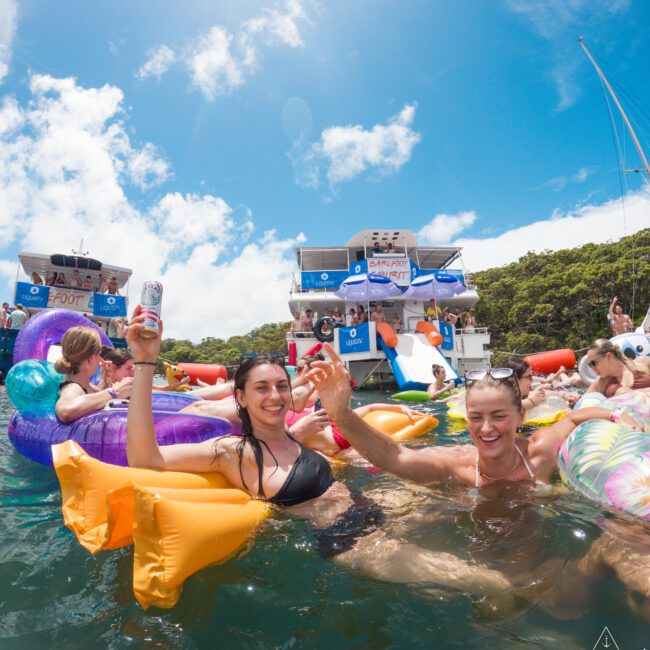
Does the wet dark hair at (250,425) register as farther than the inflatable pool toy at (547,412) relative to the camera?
No

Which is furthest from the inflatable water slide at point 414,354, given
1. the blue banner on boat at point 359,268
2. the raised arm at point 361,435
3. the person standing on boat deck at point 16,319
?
the person standing on boat deck at point 16,319

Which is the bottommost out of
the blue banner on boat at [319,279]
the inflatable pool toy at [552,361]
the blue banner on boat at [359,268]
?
the inflatable pool toy at [552,361]

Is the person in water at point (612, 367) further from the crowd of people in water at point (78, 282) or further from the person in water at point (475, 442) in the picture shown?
the crowd of people in water at point (78, 282)

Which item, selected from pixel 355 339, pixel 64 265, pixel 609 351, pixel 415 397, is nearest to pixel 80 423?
pixel 609 351

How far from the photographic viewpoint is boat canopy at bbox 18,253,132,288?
58.5 ft

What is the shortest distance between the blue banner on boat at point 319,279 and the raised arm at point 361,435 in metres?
16.4

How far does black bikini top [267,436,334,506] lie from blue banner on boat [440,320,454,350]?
13.7m

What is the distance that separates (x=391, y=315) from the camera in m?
19.0

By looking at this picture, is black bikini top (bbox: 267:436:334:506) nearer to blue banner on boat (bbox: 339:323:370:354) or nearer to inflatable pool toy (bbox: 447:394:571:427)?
inflatable pool toy (bbox: 447:394:571:427)

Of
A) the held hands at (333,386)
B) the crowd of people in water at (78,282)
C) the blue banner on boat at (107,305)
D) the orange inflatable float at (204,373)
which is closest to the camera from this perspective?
the held hands at (333,386)

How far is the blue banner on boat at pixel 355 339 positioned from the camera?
15002 millimetres

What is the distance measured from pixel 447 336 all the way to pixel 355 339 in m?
3.55

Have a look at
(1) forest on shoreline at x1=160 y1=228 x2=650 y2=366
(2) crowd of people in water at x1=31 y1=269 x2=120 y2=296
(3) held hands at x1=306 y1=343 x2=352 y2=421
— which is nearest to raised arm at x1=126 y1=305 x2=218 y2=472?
(3) held hands at x1=306 y1=343 x2=352 y2=421

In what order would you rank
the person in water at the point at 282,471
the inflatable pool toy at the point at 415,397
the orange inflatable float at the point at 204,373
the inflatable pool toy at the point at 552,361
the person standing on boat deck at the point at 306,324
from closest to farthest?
the person in water at the point at 282,471 → the inflatable pool toy at the point at 415,397 → the orange inflatable float at the point at 204,373 → the inflatable pool toy at the point at 552,361 → the person standing on boat deck at the point at 306,324
